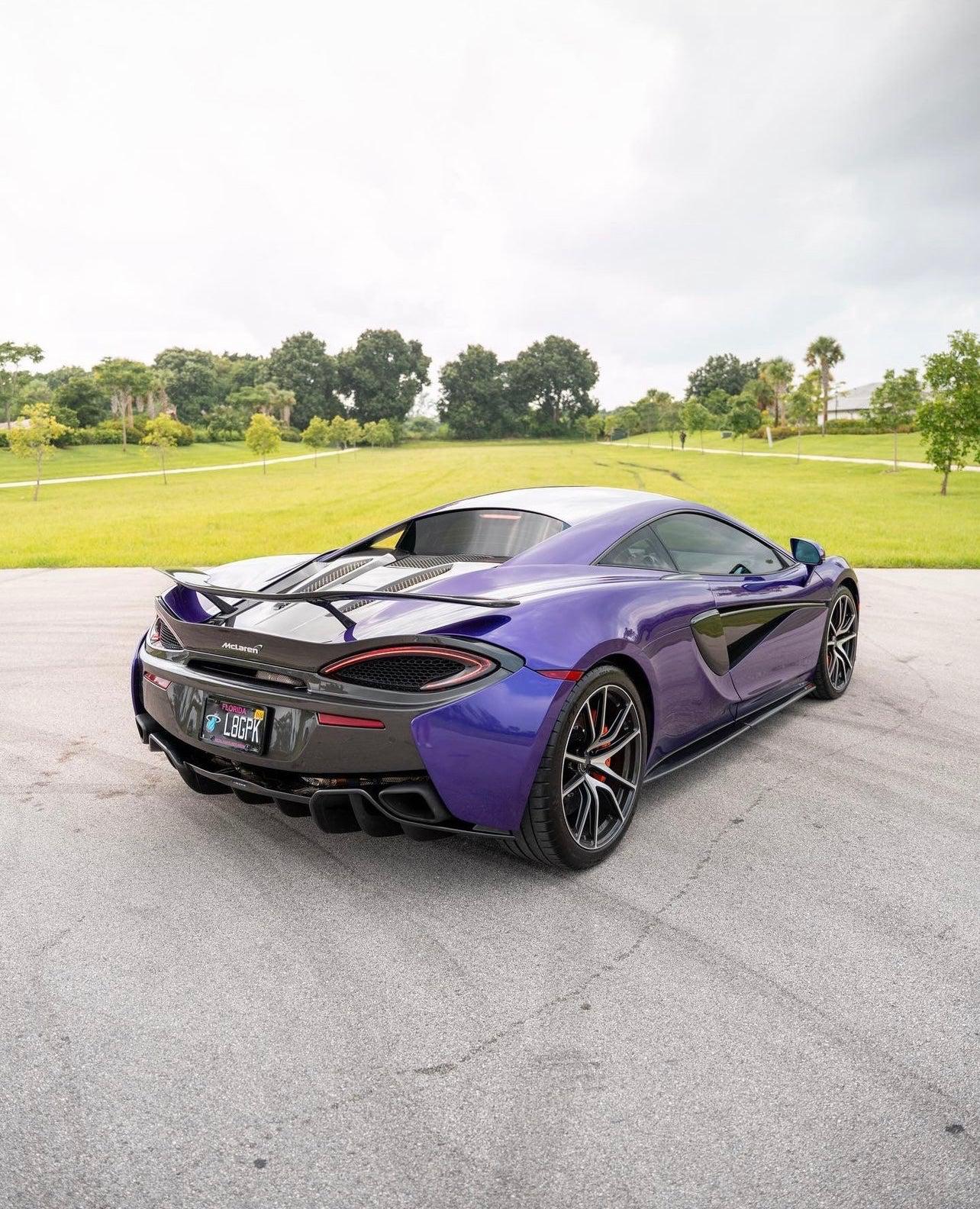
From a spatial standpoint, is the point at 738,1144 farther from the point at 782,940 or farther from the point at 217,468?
the point at 217,468

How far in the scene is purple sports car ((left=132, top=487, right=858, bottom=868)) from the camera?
9.45ft

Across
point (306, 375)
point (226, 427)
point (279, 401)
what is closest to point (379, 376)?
point (306, 375)

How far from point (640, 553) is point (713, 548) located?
2.37 ft

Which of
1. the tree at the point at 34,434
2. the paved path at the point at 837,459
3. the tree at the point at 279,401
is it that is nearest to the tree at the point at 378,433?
the tree at the point at 279,401

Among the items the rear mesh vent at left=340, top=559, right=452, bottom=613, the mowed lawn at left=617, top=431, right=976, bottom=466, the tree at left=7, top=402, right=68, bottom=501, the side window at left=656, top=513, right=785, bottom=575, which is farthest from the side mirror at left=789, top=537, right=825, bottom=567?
the mowed lawn at left=617, top=431, right=976, bottom=466

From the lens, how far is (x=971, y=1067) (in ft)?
7.13

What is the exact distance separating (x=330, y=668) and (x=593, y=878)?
1.18 meters

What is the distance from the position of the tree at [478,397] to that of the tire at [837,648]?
124 m

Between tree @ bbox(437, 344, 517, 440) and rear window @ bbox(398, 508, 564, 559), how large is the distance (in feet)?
409

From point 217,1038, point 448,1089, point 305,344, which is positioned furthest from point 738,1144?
point 305,344

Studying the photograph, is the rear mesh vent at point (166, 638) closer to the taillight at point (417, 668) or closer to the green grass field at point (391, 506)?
the taillight at point (417, 668)

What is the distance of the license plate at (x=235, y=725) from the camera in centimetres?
305

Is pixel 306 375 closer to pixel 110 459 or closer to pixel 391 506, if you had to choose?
pixel 110 459

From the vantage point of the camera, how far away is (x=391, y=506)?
27.0m
